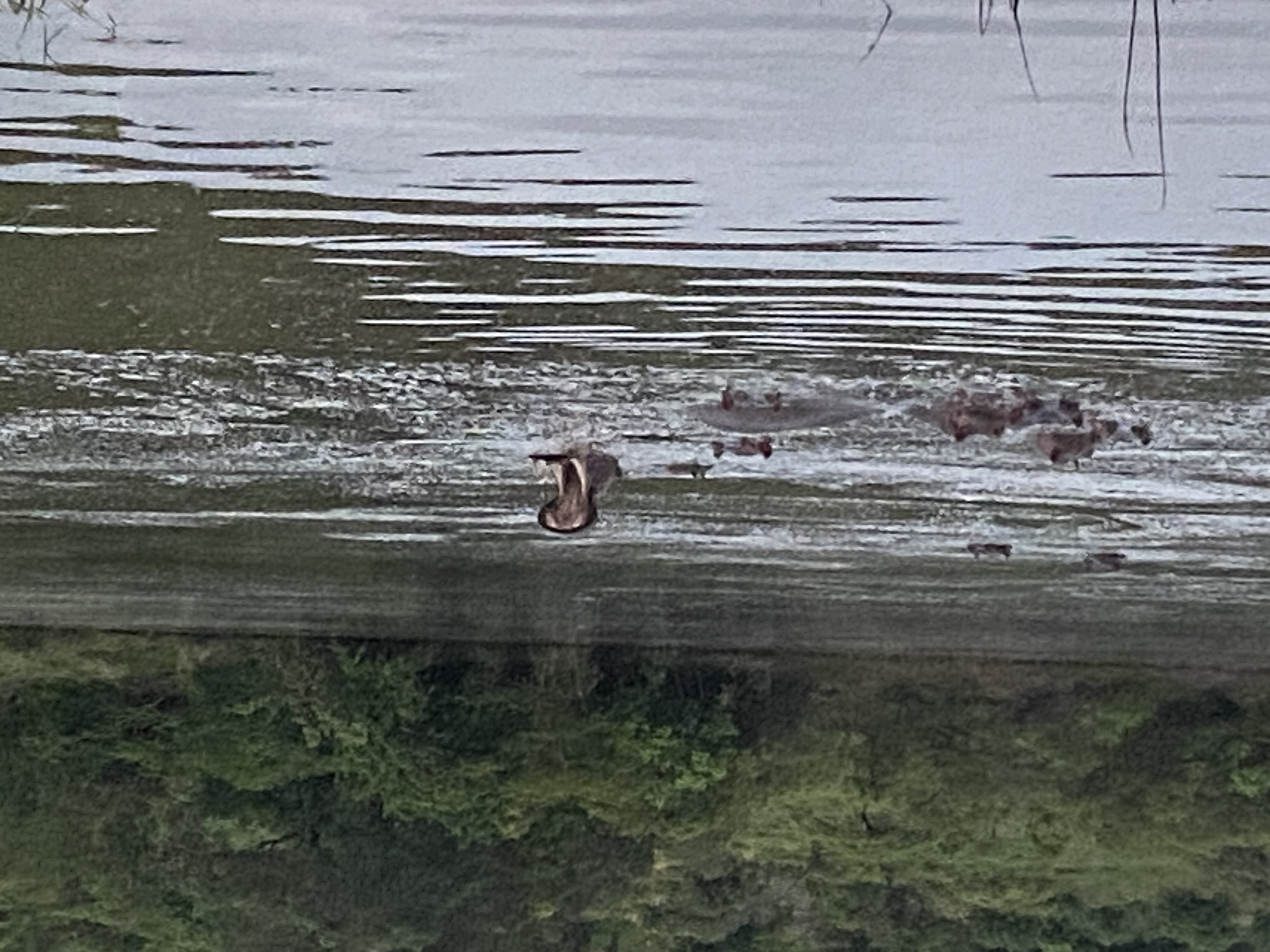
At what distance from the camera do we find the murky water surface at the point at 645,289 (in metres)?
1.92

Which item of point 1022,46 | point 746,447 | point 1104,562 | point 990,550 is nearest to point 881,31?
point 1022,46

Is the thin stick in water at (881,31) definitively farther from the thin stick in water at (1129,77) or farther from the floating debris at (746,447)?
the floating debris at (746,447)

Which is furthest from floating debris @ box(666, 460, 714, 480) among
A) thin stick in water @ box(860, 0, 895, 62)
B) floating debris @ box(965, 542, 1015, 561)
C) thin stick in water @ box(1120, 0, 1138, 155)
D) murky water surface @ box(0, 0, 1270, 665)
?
thin stick in water @ box(1120, 0, 1138, 155)

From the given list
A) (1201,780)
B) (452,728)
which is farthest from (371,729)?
(1201,780)

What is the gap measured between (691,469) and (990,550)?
59 cm

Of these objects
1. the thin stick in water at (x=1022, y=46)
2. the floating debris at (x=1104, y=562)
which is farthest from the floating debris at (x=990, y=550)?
the thin stick in water at (x=1022, y=46)

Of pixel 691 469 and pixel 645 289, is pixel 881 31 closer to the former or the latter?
pixel 645 289

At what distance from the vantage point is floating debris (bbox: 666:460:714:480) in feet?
7.50

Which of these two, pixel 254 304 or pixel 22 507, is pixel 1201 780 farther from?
pixel 22 507

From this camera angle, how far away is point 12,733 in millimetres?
2832

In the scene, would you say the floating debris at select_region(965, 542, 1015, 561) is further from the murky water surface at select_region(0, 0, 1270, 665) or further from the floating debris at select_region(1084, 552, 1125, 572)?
the floating debris at select_region(1084, 552, 1125, 572)

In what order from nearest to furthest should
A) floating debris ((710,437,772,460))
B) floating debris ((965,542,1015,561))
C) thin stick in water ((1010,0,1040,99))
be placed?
thin stick in water ((1010,0,1040,99)), floating debris ((710,437,772,460)), floating debris ((965,542,1015,561))

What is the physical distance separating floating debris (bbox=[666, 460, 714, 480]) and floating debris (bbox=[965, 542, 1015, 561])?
0.52m

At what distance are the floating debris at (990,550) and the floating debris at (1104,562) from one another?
15 centimetres
